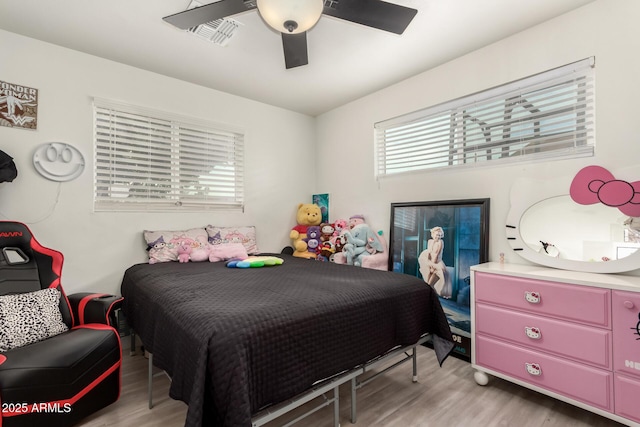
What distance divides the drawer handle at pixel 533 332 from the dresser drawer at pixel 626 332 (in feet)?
1.06

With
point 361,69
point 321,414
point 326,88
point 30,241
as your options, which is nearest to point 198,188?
point 30,241

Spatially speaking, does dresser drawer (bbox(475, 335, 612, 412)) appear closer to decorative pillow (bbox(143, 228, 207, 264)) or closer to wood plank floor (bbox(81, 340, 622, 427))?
wood plank floor (bbox(81, 340, 622, 427))

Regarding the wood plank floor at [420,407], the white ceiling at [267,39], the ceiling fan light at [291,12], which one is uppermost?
the white ceiling at [267,39]

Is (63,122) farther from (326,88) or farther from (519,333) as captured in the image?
(519,333)

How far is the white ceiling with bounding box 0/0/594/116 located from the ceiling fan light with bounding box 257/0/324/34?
23.8 inches

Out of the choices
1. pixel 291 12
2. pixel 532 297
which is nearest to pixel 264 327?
pixel 291 12

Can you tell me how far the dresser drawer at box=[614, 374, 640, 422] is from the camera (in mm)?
1500

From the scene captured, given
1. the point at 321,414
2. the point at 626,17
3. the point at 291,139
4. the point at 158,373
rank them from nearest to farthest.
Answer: the point at 321,414
the point at 626,17
the point at 158,373
the point at 291,139

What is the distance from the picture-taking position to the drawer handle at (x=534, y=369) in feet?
5.92

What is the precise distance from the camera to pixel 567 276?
70.4 inches

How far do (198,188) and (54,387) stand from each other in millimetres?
2027

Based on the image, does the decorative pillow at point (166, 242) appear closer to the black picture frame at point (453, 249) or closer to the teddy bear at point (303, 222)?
the teddy bear at point (303, 222)

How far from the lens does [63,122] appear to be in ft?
8.10

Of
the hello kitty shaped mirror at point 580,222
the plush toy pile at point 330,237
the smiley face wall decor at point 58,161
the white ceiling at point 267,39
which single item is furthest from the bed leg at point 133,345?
the hello kitty shaped mirror at point 580,222
